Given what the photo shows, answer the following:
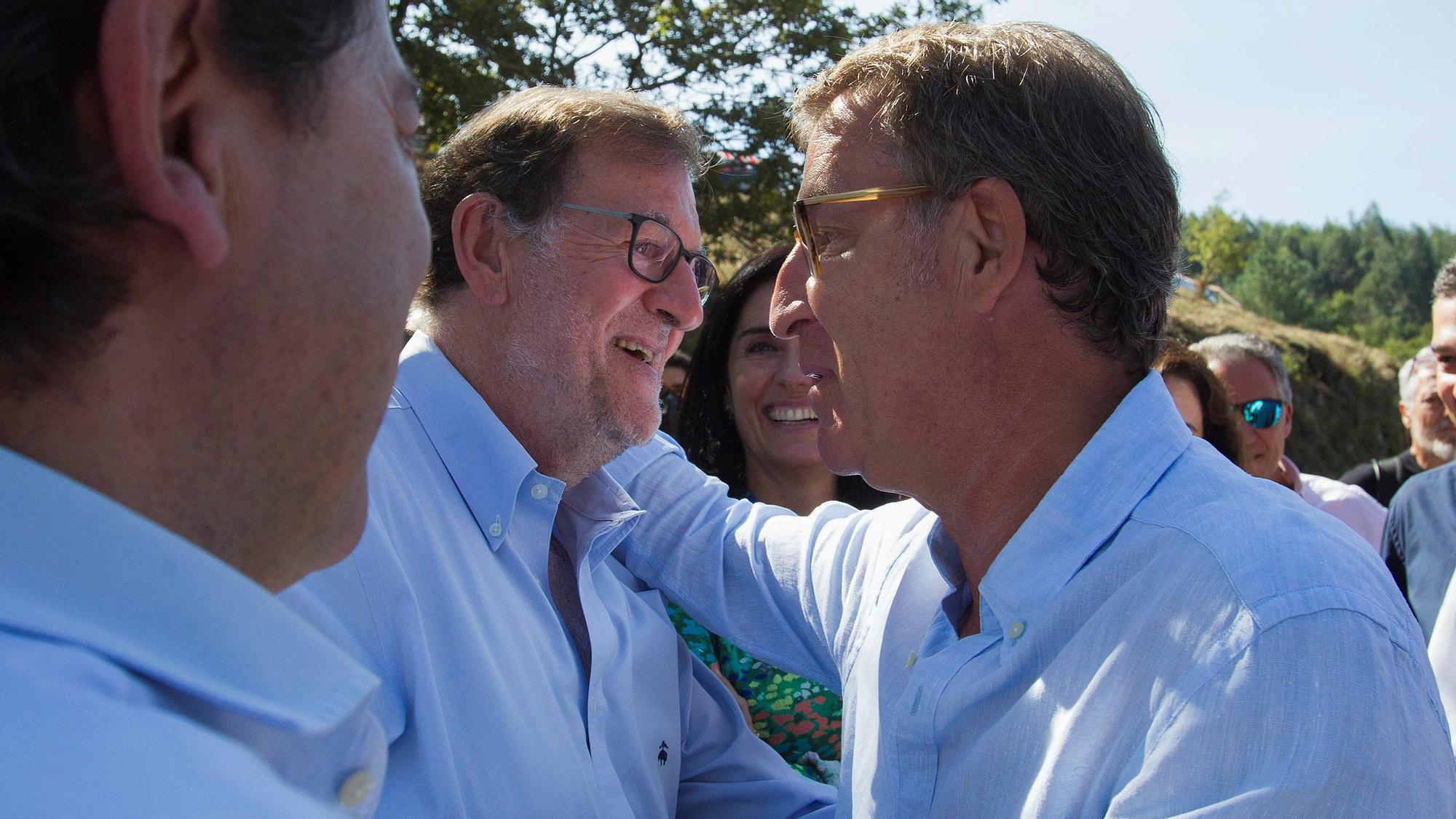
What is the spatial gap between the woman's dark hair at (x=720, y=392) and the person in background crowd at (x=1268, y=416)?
8.08 ft

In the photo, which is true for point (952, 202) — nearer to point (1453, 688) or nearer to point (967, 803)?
point (967, 803)

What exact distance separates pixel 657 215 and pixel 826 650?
3.93ft

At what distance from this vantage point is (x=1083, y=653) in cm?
157

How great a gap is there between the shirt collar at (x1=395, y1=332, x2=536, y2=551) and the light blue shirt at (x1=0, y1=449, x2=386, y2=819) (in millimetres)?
1218

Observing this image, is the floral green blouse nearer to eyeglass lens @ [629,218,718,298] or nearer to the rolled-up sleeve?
the rolled-up sleeve

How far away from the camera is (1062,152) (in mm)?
1854

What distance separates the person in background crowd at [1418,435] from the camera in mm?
6488

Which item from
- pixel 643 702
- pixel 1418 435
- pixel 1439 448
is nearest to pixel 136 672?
pixel 643 702

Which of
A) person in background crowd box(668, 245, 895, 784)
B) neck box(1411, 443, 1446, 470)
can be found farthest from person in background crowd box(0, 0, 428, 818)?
neck box(1411, 443, 1446, 470)

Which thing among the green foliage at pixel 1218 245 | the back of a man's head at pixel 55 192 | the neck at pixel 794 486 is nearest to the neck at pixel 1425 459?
the neck at pixel 794 486

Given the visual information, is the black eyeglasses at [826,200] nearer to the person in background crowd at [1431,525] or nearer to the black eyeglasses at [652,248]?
the black eyeglasses at [652,248]

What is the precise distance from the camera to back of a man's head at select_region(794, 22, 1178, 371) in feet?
6.10

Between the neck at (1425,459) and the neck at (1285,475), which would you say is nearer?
the neck at (1285,475)

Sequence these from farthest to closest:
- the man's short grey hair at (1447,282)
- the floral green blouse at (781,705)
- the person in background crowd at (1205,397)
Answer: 1. the man's short grey hair at (1447,282)
2. the person in background crowd at (1205,397)
3. the floral green blouse at (781,705)
